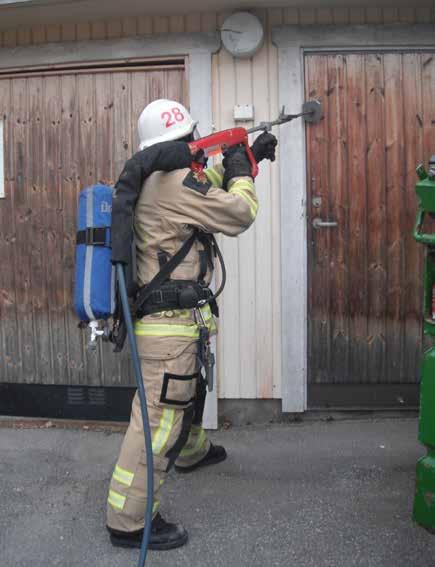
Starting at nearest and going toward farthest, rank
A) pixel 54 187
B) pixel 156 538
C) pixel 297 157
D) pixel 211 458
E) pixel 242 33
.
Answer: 1. pixel 156 538
2. pixel 211 458
3. pixel 242 33
4. pixel 297 157
5. pixel 54 187

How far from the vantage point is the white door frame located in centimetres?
439

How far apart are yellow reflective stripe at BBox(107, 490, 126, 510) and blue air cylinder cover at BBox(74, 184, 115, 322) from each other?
2.76 feet

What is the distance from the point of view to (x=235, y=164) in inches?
127

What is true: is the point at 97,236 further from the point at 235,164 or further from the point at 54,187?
the point at 54,187

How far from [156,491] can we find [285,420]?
5.75 feet

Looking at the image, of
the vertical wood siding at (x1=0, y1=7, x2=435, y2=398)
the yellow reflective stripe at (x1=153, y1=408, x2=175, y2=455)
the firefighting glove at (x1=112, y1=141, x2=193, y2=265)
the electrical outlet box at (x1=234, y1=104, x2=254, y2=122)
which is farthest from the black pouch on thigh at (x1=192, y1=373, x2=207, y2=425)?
the electrical outlet box at (x1=234, y1=104, x2=254, y2=122)

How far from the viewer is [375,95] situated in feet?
14.5

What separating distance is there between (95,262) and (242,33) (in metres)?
2.21

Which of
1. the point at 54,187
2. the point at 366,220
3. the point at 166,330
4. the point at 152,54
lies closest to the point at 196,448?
the point at 166,330

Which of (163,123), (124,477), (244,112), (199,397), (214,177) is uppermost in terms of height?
(244,112)

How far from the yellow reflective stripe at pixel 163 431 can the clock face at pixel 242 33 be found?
8.36 ft

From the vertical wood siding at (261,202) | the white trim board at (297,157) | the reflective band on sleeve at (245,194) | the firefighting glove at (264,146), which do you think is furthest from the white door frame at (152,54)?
the reflective band on sleeve at (245,194)

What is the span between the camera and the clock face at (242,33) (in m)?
4.25

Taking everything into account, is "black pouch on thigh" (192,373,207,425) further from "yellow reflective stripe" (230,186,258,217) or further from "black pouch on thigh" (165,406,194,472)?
→ "yellow reflective stripe" (230,186,258,217)
